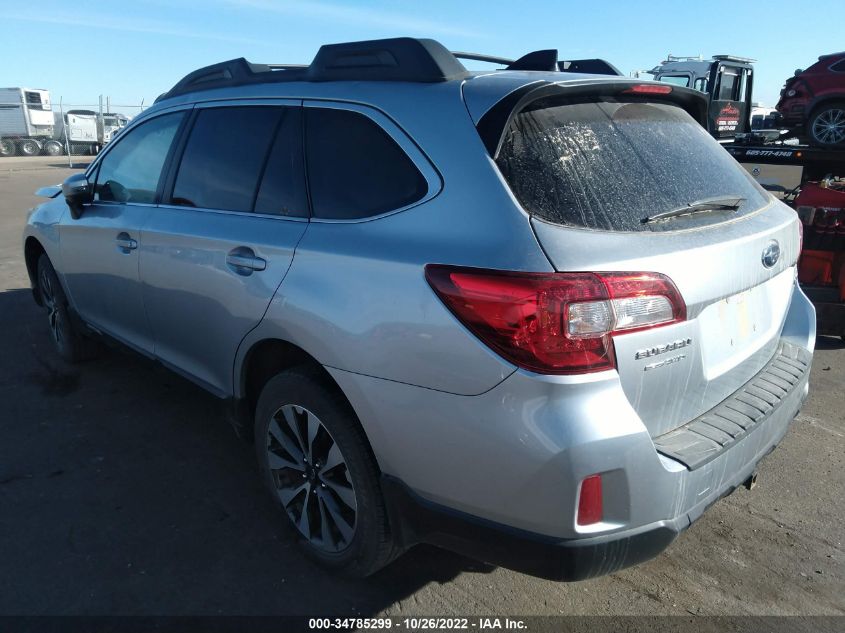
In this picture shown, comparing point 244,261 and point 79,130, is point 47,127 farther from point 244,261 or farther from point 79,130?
point 244,261

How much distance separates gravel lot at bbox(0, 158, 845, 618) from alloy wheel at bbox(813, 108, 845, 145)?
9.47m

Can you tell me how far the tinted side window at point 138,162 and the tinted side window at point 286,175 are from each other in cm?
100

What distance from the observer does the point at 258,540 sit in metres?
2.96

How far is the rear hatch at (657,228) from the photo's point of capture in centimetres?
203

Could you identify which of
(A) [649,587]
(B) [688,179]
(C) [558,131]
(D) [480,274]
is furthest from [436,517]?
(B) [688,179]

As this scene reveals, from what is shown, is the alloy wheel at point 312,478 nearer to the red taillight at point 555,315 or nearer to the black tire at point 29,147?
the red taillight at point 555,315

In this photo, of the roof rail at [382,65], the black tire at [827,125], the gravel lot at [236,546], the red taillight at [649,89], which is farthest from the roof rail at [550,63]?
the black tire at [827,125]

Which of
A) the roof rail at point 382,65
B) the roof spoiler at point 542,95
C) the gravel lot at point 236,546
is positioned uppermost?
the roof rail at point 382,65

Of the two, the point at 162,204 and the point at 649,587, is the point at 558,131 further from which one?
the point at 162,204

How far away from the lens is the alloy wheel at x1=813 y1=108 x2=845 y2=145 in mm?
11570

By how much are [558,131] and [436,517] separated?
1330mm

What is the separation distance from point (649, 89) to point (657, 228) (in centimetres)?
71

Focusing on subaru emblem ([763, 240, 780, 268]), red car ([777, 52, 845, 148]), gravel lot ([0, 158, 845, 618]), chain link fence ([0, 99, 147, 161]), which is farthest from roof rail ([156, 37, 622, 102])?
chain link fence ([0, 99, 147, 161])

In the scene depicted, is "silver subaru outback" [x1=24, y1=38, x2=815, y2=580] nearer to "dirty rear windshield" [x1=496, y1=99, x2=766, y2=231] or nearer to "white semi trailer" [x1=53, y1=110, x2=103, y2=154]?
"dirty rear windshield" [x1=496, y1=99, x2=766, y2=231]
